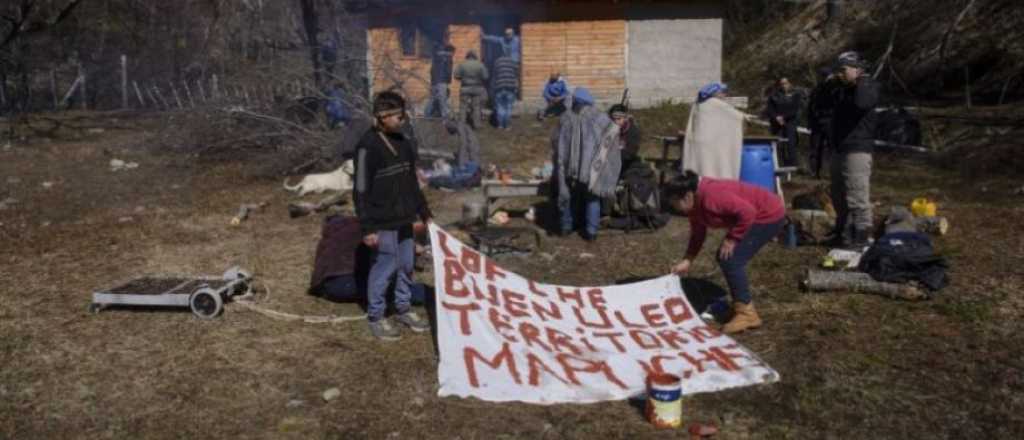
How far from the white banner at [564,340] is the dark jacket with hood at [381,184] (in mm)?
422

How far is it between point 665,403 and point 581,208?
4.84 m

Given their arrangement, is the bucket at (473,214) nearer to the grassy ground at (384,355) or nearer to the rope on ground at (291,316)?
the grassy ground at (384,355)

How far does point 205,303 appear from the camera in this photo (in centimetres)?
625

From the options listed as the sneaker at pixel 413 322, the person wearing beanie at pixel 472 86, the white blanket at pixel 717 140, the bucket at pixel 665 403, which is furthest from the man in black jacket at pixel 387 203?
the person wearing beanie at pixel 472 86

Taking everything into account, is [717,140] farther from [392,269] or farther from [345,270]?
[392,269]

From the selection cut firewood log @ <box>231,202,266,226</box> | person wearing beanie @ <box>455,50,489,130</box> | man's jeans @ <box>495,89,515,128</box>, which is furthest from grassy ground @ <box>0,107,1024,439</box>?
man's jeans @ <box>495,89,515,128</box>

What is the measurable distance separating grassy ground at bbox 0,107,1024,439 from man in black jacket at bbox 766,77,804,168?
3.79 m

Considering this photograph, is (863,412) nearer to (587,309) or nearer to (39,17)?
(587,309)

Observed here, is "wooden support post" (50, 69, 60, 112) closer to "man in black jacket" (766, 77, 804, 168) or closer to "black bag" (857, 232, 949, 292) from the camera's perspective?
"man in black jacket" (766, 77, 804, 168)

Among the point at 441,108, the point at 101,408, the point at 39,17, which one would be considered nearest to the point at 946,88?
the point at 441,108

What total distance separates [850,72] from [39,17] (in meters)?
23.9

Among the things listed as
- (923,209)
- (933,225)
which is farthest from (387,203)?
(923,209)

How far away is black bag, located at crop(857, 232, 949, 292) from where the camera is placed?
6582 mm

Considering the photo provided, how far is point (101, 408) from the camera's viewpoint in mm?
4754
